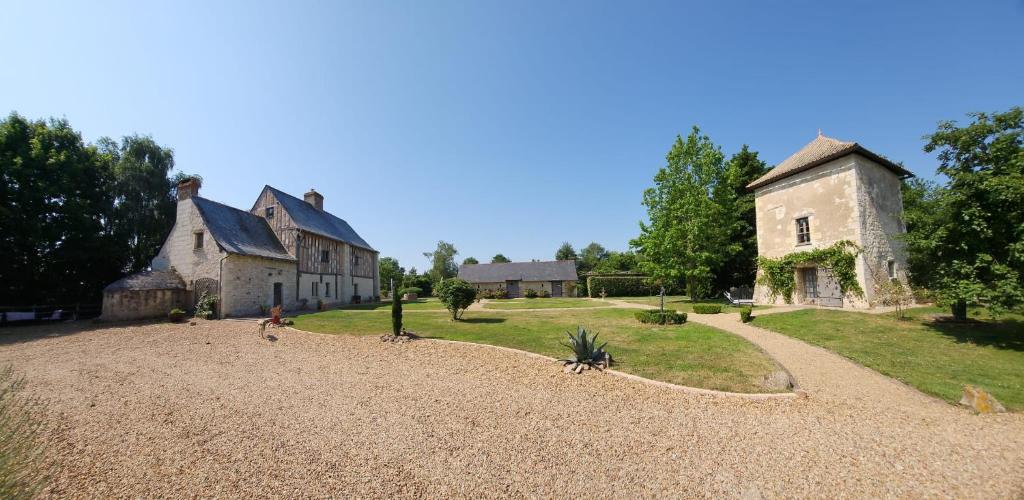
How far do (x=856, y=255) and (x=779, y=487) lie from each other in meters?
16.9

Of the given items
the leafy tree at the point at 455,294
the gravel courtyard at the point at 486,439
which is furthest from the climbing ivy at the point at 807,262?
the leafy tree at the point at 455,294

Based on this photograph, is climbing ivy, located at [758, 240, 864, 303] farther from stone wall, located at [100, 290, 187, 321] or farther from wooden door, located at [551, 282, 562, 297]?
stone wall, located at [100, 290, 187, 321]

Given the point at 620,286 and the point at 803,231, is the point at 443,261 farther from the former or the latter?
the point at 803,231

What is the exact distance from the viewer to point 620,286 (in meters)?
40.7

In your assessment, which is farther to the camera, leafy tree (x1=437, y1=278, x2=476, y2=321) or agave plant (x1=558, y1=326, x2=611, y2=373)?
leafy tree (x1=437, y1=278, x2=476, y2=321)

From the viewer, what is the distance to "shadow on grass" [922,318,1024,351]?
9.59m

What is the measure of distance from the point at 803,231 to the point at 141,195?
136ft

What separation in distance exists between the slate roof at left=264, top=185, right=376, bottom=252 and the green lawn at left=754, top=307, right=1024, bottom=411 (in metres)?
28.6

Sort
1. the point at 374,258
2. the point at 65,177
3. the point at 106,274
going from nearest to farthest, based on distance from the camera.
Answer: the point at 65,177 < the point at 106,274 < the point at 374,258

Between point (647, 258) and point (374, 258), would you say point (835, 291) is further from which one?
point (374, 258)

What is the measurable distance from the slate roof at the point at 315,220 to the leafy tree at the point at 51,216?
891cm

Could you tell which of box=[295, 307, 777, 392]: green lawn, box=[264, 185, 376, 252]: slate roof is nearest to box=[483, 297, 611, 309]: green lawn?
box=[295, 307, 777, 392]: green lawn

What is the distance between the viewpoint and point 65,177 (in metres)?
19.4

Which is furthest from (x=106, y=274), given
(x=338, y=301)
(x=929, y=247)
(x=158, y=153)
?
(x=929, y=247)
